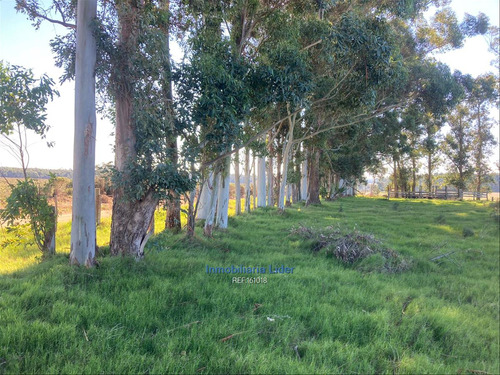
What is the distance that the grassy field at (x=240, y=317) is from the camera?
8.96ft

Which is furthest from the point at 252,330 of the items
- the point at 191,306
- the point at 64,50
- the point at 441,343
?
the point at 64,50

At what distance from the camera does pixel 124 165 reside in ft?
15.7

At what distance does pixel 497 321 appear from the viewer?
3.91m

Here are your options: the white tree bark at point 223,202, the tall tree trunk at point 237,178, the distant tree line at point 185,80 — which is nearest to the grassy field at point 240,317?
the distant tree line at point 185,80

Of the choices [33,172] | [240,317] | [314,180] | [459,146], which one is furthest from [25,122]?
[459,146]

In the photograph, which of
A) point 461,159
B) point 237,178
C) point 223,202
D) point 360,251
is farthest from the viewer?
point 461,159

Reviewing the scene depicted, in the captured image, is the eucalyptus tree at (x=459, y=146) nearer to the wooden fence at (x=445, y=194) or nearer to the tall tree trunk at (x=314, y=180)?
the wooden fence at (x=445, y=194)

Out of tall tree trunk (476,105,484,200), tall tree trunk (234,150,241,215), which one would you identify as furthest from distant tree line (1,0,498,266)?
tall tree trunk (476,105,484,200)

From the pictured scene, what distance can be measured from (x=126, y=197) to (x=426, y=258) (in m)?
6.20

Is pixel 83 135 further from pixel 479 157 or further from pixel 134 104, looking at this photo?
pixel 479 157

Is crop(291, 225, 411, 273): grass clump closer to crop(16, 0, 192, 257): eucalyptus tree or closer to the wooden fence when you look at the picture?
crop(16, 0, 192, 257): eucalyptus tree

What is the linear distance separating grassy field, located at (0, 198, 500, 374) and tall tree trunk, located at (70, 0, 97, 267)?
1.29 ft

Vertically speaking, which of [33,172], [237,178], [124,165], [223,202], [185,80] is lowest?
[223,202]

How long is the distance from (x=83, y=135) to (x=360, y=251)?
5620 mm
